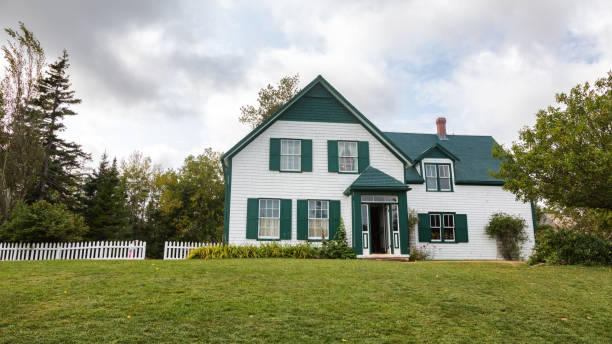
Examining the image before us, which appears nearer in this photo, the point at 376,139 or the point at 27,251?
the point at 27,251

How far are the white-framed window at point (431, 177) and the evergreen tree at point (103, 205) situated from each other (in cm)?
2530

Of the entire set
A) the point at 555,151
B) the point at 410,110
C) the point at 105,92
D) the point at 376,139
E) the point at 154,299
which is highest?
the point at 105,92

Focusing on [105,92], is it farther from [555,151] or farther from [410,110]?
[555,151]

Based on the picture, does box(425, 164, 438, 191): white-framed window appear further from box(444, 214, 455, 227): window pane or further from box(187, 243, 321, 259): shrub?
box(187, 243, 321, 259): shrub

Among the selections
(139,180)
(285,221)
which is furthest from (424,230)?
(139,180)

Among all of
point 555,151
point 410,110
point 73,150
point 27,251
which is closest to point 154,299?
point 555,151

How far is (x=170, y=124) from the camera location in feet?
80.3

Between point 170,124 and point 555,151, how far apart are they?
72.7 feet

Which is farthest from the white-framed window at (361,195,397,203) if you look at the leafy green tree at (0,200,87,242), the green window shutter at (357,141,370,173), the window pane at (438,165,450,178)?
the leafy green tree at (0,200,87,242)

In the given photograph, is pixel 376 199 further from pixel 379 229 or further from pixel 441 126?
pixel 441 126

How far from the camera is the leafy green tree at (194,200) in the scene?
3278 cm

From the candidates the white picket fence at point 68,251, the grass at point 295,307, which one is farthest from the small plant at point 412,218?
the white picket fence at point 68,251

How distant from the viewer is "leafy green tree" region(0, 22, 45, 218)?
696 inches

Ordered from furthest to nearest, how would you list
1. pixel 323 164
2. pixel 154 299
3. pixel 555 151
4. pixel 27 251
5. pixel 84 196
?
pixel 84 196 < pixel 323 164 < pixel 27 251 < pixel 555 151 < pixel 154 299
